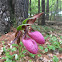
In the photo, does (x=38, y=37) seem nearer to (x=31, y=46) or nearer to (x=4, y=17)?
(x=31, y=46)

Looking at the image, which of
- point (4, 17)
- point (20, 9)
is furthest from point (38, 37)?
point (20, 9)

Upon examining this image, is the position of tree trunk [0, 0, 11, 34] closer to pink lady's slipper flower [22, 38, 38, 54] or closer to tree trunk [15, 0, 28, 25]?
tree trunk [15, 0, 28, 25]

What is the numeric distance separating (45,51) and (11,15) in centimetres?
158

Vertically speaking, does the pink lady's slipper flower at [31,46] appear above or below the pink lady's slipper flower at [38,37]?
below

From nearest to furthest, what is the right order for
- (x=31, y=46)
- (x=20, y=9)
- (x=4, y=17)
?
(x=31, y=46)
(x=4, y=17)
(x=20, y=9)

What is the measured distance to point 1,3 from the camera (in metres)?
2.24

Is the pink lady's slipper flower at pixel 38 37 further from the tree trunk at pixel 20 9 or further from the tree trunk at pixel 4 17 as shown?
the tree trunk at pixel 20 9

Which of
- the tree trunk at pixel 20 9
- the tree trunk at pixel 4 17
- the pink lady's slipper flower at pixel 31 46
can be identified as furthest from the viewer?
the tree trunk at pixel 20 9

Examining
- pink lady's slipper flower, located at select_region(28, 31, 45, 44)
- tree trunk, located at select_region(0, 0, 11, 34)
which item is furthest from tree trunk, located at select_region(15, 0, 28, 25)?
pink lady's slipper flower, located at select_region(28, 31, 45, 44)

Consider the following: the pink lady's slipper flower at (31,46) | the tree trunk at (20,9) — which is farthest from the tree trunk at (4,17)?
the pink lady's slipper flower at (31,46)

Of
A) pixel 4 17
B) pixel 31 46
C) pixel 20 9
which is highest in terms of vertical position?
pixel 20 9

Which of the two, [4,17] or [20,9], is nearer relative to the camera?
[4,17]

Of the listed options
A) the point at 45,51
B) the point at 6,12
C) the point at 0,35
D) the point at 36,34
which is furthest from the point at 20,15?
the point at 36,34

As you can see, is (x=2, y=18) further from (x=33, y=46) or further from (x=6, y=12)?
(x=33, y=46)
